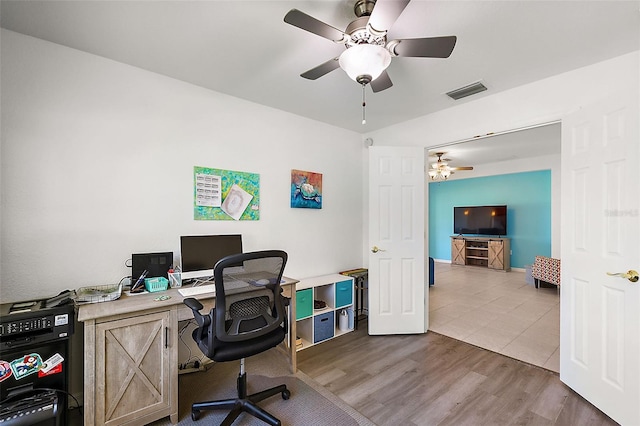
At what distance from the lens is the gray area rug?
1905mm

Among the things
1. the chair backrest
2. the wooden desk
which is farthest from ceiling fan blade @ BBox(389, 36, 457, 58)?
the wooden desk

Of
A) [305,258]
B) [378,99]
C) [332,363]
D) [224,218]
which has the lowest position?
[332,363]

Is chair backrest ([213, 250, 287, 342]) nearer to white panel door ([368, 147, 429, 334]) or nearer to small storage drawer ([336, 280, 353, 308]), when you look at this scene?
small storage drawer ([336, 280, 353, 308])

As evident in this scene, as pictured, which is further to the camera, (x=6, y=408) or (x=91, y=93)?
(x=91, y=93)

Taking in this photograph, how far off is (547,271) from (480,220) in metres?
2.46

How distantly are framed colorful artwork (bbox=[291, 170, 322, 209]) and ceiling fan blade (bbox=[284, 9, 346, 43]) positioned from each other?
1.84 m

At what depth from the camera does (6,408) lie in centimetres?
143

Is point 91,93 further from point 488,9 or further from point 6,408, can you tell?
point 488,9

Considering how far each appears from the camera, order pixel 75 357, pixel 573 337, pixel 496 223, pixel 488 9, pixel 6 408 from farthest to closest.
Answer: pixel 496 223
pixel 573 337
pixel 75 357
pixel 488 9
pixel 6 408

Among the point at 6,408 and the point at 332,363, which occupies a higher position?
the point at 6,408

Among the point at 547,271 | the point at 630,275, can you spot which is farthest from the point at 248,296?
the point at 547,271

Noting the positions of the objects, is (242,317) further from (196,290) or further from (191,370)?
(191,370)

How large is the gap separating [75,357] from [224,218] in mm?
1466

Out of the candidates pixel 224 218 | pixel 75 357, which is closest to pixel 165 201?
pixel 224 218
